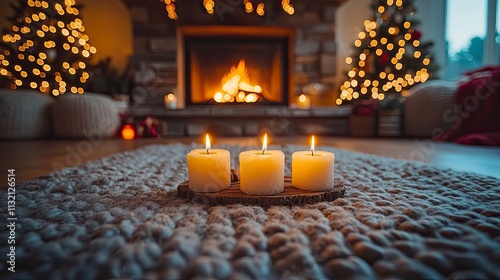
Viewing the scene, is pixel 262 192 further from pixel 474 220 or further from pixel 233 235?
pixel 474 220

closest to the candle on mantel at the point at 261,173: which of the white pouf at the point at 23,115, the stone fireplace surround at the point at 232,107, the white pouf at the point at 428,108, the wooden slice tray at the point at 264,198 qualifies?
the wooden slice tray at the point at 264,198

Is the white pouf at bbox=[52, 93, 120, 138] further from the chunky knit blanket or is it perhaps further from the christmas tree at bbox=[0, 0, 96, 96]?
the chunky knit blanket

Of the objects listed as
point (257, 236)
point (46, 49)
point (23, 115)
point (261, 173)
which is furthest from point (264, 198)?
point (46, 49)

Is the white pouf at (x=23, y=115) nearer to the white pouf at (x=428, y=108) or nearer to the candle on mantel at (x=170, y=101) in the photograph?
the candle on mantel at (x=170, y=101)

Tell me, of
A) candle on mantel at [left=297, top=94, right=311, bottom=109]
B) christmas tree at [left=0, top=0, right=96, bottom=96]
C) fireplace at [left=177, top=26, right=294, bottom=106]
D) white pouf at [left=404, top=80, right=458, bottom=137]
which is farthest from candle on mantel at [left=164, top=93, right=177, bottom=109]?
white pouf at [left=404, top=80, right=458, bottom=137]

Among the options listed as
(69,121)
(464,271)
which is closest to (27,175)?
(464,271)

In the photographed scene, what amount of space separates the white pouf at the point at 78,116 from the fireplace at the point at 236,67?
2.94 ft

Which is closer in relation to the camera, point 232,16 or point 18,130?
point 18,130

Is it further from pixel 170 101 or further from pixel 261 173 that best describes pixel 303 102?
pixel 261 173

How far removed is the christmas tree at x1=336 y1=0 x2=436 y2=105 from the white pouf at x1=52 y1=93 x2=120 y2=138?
222 cm

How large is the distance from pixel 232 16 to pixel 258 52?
1.40 ft

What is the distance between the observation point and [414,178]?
862 mm

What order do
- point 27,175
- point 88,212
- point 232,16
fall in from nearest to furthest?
point 88,212
point 27,175
point 232,16

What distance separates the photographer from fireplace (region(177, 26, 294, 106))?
318 cm
